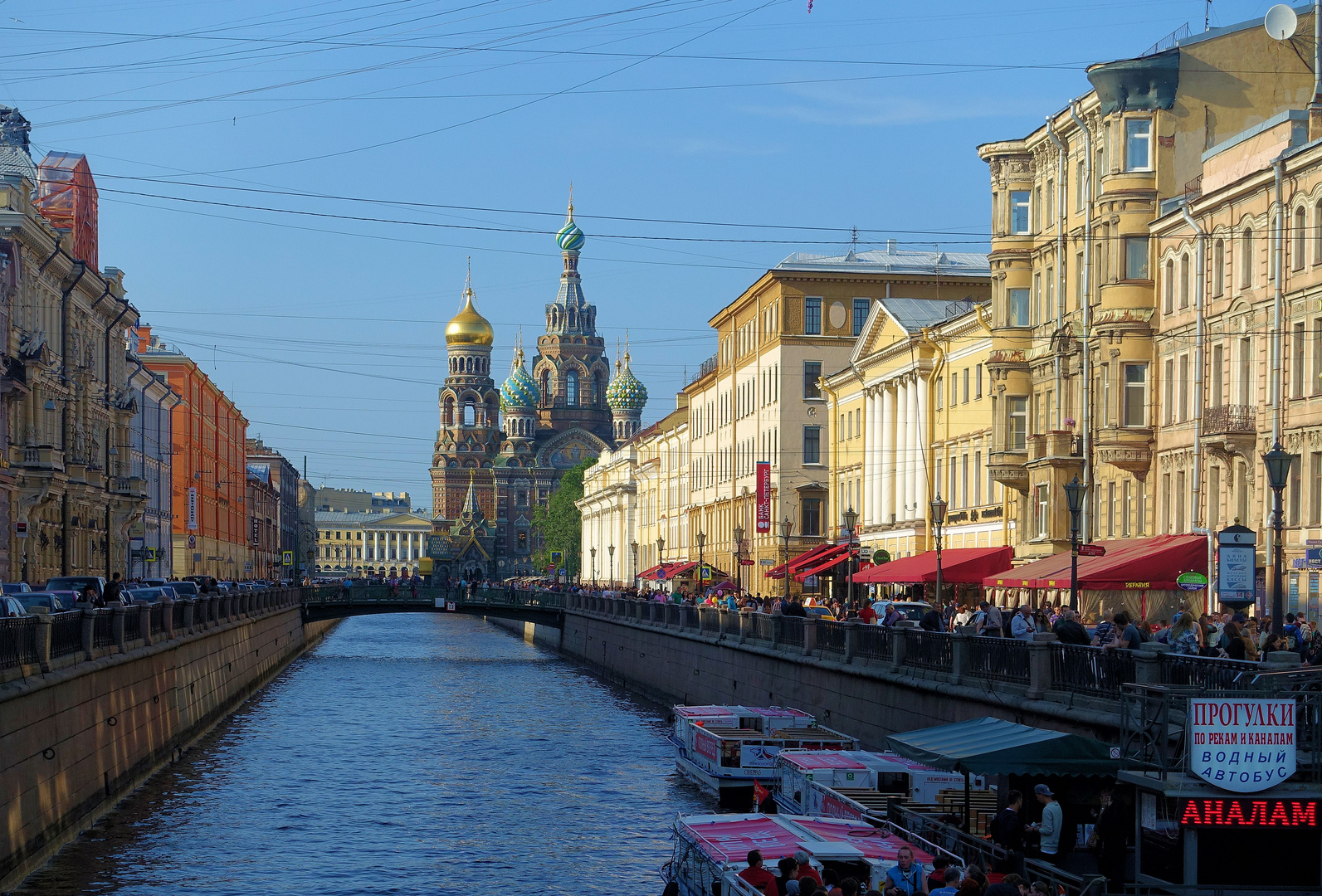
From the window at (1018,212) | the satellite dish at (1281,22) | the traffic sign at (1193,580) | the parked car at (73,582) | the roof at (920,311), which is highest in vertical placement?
the satellite dish at (1281,22)

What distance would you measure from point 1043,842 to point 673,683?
129ft

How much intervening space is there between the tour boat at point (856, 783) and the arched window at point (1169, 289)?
2209 centimetres

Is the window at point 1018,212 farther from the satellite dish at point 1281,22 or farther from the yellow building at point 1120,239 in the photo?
the satellite dish at point 1281,22

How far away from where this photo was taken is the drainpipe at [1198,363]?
42875mm

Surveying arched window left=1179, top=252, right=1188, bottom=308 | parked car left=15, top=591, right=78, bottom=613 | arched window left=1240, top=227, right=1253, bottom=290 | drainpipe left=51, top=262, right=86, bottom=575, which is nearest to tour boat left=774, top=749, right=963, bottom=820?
parked car left=15, top=591, right=78, bottom=613

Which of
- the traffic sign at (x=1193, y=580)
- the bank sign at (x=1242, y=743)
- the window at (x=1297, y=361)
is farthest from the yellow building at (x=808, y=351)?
the bank sign at (x=1242, y=743)

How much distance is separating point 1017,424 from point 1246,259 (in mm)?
14398

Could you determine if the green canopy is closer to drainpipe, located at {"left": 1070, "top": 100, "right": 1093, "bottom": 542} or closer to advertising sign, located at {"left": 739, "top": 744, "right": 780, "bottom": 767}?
advertising sign, located at {"left": 739, "top": 744, "right": 780, "bottom": 767}

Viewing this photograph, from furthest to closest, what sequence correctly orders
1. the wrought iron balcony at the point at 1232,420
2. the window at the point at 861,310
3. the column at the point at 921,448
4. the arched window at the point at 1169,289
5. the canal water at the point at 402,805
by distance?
the window at the point at 861,310
the column at the point at 921,448
the arched window at the point at 1169,289
the wrought iron balcony at the point at 1232,420
the canal water at the point at 402,805

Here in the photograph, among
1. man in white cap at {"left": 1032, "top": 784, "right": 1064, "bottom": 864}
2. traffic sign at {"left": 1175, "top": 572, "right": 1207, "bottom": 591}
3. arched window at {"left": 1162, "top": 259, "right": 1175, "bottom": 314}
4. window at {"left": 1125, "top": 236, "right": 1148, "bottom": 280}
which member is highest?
window at {"left": 1125, "top": 236, "right": 1148, "bottom": 280}

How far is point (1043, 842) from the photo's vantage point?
18.8 m

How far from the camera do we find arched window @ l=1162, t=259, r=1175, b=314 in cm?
4597

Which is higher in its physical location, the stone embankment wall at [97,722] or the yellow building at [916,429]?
the yellow building at [916,429]

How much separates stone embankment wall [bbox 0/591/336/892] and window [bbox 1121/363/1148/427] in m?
25.0
